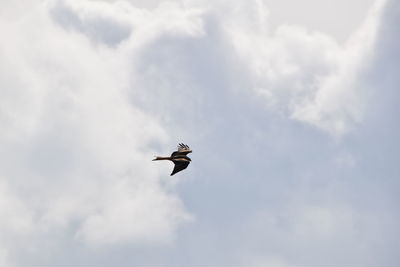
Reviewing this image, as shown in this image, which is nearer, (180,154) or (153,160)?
(153,160)

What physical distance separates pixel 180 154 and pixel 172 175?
4811mm

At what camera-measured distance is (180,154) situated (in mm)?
119125

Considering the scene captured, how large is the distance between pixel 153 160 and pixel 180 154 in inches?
399

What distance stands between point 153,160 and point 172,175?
331 inches

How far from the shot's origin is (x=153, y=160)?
362ft

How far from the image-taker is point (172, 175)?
117250 mm
